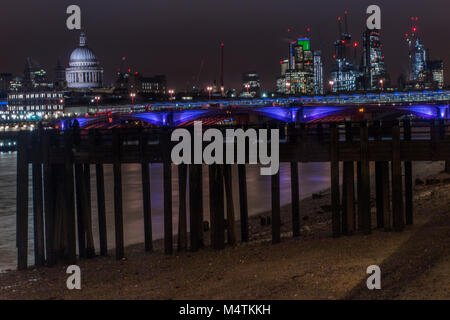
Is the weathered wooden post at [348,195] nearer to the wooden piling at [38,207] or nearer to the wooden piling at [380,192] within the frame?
the wooden piling at [380,192]

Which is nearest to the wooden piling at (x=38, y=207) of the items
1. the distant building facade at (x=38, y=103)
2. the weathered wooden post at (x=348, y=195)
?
the weathered wooden post at (x=348, y=195)

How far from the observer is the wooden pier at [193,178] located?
17312 mm

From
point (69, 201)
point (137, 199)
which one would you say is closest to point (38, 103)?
point (137, 199)

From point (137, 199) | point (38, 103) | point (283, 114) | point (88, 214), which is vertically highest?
point (38, 103)

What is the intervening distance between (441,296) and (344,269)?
2.72 meters

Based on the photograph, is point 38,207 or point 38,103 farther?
point 38,103

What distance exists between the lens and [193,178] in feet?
58.9

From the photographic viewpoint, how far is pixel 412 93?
292 feet

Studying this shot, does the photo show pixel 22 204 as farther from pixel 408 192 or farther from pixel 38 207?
pixel 408 192

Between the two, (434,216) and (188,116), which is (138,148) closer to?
(434,216)

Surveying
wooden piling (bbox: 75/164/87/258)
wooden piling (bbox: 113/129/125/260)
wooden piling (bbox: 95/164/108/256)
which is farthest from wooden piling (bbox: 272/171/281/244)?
wooden piling (bbox: 75/164/87/258)

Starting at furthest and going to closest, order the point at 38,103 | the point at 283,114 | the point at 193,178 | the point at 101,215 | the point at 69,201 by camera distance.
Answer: the point at 38,103
the point at 283,114
the point at 101,215
the point at 69,201
the point at 193,178

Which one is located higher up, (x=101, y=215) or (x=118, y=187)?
(x=118, y=187)
